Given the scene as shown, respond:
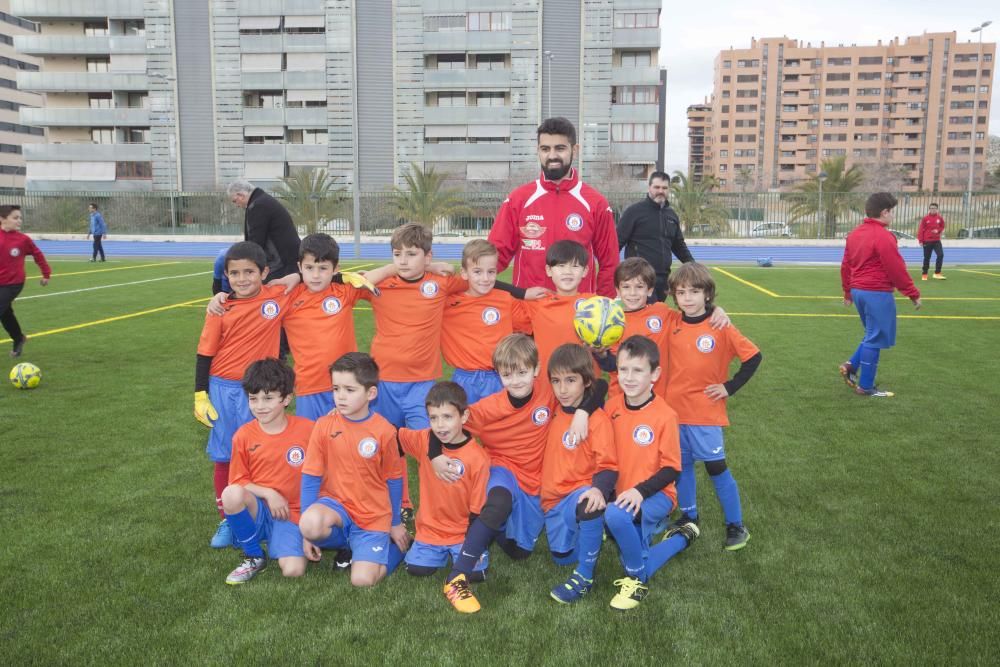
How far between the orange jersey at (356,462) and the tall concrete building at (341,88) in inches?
1735

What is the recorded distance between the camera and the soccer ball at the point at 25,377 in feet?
24.2

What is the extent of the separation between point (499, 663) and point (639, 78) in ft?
159

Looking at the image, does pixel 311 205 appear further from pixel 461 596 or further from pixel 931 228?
pixel 461 596

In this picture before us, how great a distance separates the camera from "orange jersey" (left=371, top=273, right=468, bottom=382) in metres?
4.35

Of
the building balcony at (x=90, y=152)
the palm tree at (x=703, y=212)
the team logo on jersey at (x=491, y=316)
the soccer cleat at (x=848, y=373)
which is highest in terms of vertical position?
the building balcony at (x=90, y=152)

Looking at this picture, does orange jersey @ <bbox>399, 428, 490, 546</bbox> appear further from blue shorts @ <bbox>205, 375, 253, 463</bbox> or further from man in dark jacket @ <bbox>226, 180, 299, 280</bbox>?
man in dark jacket @ <bbox>226, 180, 299, 280</bbox>

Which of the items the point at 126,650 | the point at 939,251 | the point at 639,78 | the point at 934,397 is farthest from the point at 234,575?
the point at 639,78

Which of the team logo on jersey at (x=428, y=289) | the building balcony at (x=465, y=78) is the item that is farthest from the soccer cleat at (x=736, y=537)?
the building balcony at (x=465, y=78)

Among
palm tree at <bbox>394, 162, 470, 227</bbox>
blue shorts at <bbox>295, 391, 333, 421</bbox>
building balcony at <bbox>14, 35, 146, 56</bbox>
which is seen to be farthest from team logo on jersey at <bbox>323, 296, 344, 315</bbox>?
building balcony at <bbox>14, 35, 146, 56</bbox>

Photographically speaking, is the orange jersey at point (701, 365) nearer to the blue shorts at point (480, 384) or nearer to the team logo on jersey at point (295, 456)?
the blue shorts at point (480, 384)

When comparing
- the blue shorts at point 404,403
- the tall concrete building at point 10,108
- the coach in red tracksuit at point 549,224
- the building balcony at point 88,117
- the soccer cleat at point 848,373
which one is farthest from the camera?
the tall concrete building at point 10,108

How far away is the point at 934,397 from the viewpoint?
7.21 m

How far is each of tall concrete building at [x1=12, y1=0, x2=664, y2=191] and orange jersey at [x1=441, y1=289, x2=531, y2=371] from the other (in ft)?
142

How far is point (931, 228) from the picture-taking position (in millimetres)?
17594
